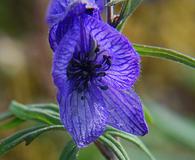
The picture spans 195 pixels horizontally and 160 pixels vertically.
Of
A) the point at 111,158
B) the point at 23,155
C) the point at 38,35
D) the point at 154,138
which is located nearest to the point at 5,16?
the point at 38,35

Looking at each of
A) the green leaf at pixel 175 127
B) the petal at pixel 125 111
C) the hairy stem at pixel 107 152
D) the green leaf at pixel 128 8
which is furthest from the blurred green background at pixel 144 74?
the green leaf at pixel 128 8

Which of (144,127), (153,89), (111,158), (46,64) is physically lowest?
(153,89)

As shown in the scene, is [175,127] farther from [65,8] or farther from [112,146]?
[65,8]

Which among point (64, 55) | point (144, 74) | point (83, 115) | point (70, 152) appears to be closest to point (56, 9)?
point (64, 55)

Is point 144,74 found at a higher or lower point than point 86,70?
lower

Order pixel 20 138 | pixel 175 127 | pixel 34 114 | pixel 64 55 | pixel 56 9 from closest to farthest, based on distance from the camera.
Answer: pixel 64 55
pixel 56 9
pixel 20 138
pixel 34 114
pixel 175 127

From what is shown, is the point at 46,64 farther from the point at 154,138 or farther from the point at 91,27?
the point at 91,27
